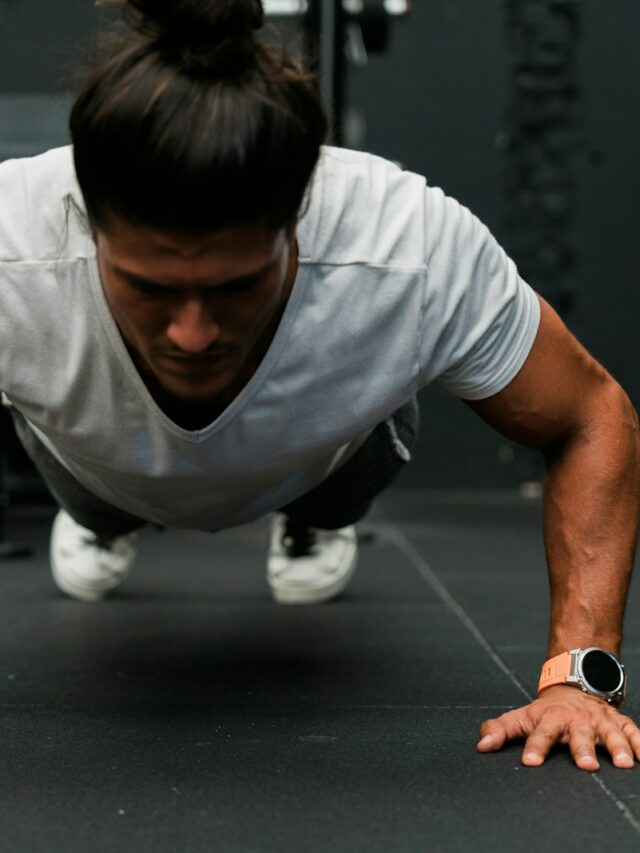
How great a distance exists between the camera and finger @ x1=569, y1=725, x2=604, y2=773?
100 centimetres

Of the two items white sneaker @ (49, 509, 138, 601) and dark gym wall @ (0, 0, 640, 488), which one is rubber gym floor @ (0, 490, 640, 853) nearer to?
white sneaker @ (49, 509, 138, 601)

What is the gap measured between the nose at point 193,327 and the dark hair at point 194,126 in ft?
0.19

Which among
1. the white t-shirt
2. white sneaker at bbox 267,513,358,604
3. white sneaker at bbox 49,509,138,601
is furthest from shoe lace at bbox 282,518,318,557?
the white t-shirt

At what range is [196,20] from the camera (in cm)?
93

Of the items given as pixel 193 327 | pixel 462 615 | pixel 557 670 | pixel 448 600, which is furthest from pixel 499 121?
pixel 193 327

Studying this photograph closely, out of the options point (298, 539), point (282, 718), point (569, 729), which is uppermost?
point (569, 729)

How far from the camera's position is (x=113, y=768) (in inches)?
40.5

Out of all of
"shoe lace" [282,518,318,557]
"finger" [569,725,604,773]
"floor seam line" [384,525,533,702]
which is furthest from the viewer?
"shoe lace" [282,518,318,557]

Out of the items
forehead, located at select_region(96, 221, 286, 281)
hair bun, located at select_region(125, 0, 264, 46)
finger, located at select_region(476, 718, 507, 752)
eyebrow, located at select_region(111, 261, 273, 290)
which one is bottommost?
finger, located at select_region(476, 718, 507, 752)

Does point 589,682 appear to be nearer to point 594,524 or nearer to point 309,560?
point 594,524

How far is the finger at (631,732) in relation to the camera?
103cm

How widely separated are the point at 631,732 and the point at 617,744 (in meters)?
0.02

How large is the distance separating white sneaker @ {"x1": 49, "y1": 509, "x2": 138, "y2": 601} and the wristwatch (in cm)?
89

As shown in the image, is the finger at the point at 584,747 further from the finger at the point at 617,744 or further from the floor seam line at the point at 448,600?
the floor seam line at the point at 448,600
